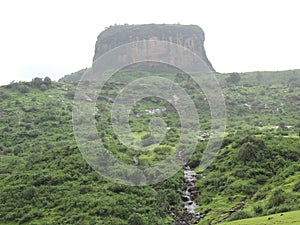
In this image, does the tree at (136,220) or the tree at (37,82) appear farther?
the tree at (37,82)

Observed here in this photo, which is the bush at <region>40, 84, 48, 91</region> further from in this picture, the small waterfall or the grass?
the grass

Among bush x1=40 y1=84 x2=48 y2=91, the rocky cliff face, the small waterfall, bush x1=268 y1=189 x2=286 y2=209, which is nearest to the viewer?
bush x1=268 y1=189 x2=286 y2=209

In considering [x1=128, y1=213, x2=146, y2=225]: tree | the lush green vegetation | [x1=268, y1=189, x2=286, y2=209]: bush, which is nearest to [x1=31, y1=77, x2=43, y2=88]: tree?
the lush green vegetation

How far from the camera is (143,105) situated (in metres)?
104

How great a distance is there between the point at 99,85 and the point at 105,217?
89158 millimetres

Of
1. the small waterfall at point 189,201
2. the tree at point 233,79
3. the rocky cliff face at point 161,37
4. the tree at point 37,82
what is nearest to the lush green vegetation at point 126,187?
the small waterfall at point 189,201

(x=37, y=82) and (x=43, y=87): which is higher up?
(x=37, y=82)

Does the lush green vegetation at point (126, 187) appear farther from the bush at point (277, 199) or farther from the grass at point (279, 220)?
the grass at point (279, 220)

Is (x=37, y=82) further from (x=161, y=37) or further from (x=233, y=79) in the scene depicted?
(x=161, y=37)

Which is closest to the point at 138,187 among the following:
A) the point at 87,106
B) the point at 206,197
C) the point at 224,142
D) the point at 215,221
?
the point at 206,197

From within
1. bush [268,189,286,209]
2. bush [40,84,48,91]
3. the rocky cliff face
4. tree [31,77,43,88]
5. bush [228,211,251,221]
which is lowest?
bush [228,211,251,221]

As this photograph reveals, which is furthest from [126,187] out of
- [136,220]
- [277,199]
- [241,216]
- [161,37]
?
[161,37]

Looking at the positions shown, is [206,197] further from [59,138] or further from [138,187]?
[59,138]

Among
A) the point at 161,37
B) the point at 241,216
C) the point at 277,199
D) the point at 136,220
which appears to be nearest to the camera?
the point at 241,216
